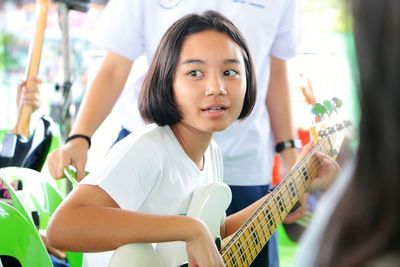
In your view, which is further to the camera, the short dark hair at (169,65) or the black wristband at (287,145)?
the black wristband at (287,145)

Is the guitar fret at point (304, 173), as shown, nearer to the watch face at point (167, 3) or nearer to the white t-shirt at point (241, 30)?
the white t-shirt at point (241, 30)

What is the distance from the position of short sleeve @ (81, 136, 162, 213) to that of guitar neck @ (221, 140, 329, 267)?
0.19 m

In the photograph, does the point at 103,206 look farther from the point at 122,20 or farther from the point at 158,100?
the point at 122,20

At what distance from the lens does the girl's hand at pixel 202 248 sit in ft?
4.53

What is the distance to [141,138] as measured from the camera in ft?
4.94

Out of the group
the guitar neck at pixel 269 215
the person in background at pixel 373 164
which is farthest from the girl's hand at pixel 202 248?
the person in background at pixel 373 164

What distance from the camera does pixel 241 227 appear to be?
1553mm

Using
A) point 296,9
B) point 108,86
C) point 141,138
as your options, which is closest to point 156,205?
point 141,138

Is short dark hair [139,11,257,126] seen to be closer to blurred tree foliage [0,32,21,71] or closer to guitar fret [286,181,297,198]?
guitar fret [286,181,297,198]

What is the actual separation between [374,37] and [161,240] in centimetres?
92

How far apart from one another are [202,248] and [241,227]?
0.61 feet

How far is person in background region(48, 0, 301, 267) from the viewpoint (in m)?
1.92

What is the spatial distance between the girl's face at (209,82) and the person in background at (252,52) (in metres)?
0.31

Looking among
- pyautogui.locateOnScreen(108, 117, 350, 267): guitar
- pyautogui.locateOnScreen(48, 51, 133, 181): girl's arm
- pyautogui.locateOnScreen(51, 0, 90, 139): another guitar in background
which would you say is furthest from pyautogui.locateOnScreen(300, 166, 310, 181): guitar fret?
pyautogui.locateOnScreen(51, 0, 90, 139): another guitar in background
